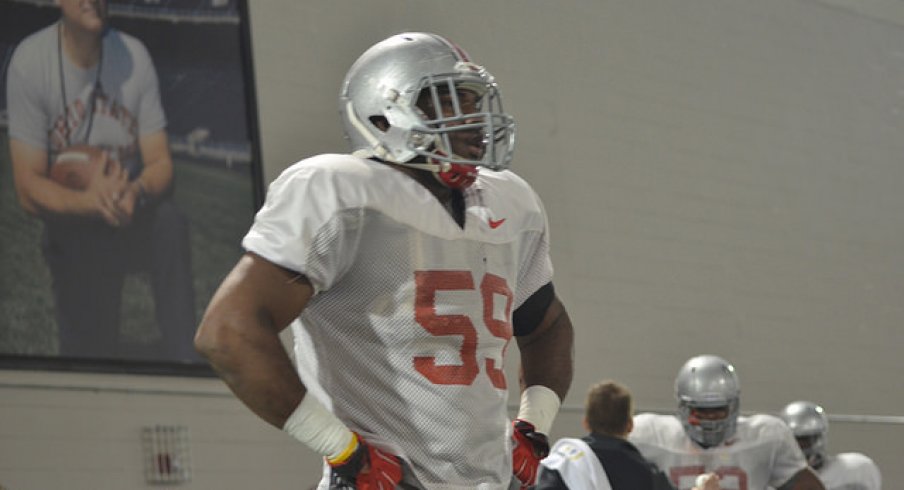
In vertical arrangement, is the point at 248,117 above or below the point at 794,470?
above

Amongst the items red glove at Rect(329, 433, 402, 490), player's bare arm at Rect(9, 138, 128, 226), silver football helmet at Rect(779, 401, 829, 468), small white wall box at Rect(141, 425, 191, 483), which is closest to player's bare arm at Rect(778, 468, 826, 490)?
silver football helmet at Rect(779, 401, 829, 468)

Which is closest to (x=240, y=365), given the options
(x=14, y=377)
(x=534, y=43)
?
(x=14, y=377)

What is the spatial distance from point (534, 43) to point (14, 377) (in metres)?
4.26

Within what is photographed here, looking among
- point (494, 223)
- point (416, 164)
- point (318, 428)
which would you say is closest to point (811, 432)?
point (494, 223)

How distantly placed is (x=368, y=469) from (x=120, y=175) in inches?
197

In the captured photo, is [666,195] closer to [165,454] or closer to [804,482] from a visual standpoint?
[804,482]

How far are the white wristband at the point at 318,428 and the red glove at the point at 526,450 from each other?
0.53 meters

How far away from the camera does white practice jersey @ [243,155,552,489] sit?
9.51 feet

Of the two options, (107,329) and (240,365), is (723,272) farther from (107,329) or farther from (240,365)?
(240,365)

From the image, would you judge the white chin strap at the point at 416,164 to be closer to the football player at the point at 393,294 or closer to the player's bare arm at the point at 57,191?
the football player at the point at 393,294

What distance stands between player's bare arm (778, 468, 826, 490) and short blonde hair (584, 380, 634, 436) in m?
1.81

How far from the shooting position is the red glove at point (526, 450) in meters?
3.15

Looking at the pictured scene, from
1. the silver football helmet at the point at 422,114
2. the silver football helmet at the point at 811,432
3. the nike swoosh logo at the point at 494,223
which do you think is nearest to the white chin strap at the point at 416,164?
the silver football helmet at the point at 422,114

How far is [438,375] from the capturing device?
293 centimetres
